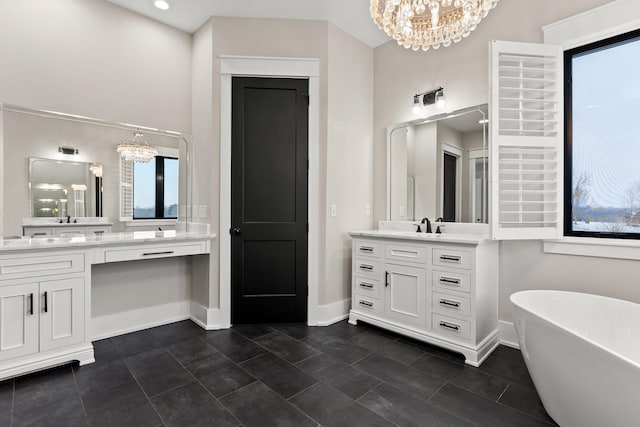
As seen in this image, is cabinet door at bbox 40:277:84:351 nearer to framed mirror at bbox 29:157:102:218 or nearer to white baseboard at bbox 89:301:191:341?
white baseboard at bbox 89:301:191:341

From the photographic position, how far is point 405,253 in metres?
2.82

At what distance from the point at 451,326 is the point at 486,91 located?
83.6 inches

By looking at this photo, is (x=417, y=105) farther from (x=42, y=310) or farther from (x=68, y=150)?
(x=42, y=310)

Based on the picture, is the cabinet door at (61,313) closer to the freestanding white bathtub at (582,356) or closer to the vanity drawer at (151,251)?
the vanity drawer at (151,251)

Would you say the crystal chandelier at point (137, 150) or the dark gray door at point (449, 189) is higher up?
the crystal chandelier at point (137, 150)

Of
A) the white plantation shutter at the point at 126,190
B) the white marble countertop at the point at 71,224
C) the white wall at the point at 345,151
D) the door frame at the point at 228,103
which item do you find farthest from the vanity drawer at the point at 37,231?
the white wall at the point at 345,151

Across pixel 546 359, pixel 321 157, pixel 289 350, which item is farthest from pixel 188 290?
pixel 546 359

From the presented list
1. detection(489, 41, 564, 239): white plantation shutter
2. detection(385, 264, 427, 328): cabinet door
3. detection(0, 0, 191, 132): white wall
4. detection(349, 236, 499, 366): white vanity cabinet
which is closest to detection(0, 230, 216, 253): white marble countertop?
detection(0, 0, 191, 132): white wall

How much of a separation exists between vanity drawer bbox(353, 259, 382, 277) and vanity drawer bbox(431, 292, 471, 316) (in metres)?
0.59

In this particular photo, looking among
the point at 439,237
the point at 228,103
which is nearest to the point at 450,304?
the point at 439,237

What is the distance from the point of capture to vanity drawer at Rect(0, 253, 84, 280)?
2.07m

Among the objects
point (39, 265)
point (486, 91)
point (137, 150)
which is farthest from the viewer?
point (137, 150)

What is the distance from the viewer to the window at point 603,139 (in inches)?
88.5

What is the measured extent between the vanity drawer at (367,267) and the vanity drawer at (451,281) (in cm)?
57
